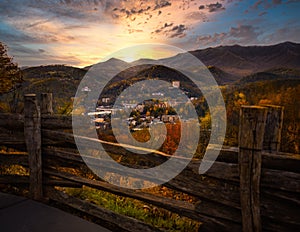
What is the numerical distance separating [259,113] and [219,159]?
576 mm

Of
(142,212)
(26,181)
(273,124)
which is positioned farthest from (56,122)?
(273,124)

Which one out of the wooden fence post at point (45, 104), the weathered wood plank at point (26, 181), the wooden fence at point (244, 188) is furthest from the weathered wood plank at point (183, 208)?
the wooden fence post at point (45, 104)

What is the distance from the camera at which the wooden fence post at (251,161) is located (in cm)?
193

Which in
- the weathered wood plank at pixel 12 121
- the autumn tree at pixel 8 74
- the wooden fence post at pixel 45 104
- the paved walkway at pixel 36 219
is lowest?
the paved walkway at pixel 36 219

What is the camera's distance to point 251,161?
1995 millimetres

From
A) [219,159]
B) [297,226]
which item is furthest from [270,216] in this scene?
[219,159]

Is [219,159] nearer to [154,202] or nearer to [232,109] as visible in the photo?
[154,202]

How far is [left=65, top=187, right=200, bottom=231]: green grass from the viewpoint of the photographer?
3111 mm

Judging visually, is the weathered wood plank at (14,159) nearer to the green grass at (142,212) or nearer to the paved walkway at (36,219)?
the paved walkway at (36,219)

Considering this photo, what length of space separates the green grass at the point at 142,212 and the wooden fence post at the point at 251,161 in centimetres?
113

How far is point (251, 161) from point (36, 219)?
2.29 meters

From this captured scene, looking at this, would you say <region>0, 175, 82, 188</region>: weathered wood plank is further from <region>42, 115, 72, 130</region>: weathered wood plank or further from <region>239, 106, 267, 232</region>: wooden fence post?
<region>239, 106, 267, 232</region>: wooden fence post

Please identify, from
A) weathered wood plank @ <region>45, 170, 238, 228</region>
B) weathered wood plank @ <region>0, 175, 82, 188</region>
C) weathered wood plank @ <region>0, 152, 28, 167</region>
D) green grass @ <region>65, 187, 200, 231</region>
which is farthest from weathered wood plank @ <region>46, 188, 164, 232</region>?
weathered wood plank @ <region>0, 152, 28, 167</region>

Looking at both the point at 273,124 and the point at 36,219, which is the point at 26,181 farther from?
the point at 273,124
